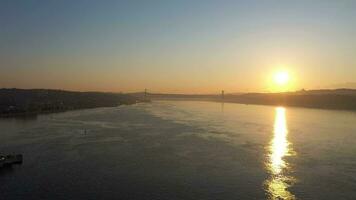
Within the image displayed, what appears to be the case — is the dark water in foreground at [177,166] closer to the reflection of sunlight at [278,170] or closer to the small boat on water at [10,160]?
the reflection of sunlight at [278,170]

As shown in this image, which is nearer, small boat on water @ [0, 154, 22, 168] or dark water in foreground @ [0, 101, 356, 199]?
dark water in foreground @ [0, 101, 356, 199]

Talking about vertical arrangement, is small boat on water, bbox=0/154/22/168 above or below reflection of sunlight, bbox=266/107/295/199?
above

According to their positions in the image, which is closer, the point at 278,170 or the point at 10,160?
the point at 278,170

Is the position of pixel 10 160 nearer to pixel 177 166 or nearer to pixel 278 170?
pixel 177 166

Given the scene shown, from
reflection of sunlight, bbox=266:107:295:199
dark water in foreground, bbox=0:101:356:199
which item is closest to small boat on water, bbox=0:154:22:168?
dark water in foreground, bbox=0:101:356:199

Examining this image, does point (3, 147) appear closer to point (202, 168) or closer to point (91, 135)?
point (91, 135)

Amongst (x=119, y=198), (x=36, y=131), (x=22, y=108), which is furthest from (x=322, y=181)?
(x=22, y=108)

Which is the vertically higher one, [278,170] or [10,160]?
[10,160]

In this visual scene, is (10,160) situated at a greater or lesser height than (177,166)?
greater

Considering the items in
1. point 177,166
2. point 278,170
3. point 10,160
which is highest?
point 10,160

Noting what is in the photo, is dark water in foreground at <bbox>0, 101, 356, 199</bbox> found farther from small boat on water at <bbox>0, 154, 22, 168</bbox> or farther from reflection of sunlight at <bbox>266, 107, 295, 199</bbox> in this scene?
small boat on water at <bbox>0, 154, 22, 168</bbox>

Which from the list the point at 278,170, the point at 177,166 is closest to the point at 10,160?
the point at 177,166

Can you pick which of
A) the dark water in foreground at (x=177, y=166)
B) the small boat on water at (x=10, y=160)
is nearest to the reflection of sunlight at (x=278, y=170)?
the dark water in foreground at (x=177, y=166)

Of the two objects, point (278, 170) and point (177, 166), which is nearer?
point (278, 170)
